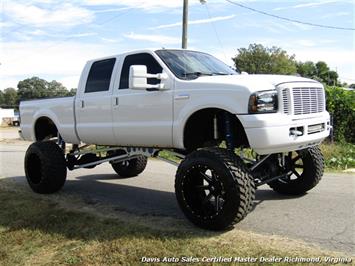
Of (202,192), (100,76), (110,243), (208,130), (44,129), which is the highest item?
(100,76)

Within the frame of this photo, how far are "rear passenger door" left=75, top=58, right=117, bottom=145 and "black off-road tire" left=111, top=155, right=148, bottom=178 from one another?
2123 millimetres

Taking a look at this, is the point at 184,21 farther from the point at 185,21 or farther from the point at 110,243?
the point at 110,243

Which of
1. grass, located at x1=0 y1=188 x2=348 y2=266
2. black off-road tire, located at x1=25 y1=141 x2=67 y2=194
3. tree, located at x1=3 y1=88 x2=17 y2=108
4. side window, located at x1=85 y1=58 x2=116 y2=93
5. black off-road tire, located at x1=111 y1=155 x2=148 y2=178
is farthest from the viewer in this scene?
tree, located at x1=3 y1=88 x2=17 y2=108

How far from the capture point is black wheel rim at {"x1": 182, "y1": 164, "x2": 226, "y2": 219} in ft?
17.7

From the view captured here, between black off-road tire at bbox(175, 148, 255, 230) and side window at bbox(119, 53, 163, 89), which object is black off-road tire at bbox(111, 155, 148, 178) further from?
black off-road tire at bbox(175, 148, 255, 230)

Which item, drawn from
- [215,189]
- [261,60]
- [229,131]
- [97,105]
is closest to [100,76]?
[97,105]

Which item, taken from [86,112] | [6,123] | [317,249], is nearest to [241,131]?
[317,249]

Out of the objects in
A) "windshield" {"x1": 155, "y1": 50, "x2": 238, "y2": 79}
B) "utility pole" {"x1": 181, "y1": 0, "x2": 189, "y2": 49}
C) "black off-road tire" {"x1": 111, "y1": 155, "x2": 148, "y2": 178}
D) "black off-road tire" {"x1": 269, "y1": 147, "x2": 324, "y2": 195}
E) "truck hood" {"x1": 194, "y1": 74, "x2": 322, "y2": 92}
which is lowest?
"black off-road tire" {"x1": 111, "y1": 155, "x2": 148, "y2": 178}

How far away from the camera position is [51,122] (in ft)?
29.1

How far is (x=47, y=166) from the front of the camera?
7918 millimetres

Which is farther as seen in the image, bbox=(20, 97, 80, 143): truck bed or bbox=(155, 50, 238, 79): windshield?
bbox=(20, 97, 80, 143): truck bed

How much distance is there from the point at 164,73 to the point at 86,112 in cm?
187

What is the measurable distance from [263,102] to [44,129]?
5271 mm

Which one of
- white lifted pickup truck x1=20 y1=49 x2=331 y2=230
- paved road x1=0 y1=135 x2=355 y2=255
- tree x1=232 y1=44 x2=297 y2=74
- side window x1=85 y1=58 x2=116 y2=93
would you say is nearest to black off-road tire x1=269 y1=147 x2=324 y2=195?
white lifted pickup truck x1=20 y1=49 x2=331 y2=230
